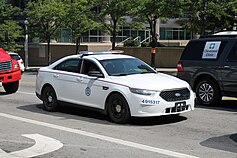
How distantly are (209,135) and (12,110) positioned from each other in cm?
588

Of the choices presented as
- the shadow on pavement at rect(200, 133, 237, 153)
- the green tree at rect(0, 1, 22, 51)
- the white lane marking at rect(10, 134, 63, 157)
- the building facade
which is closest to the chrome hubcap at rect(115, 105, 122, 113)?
the white lane marking at rect(10, 134, 63, 157)

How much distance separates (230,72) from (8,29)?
2841 cm

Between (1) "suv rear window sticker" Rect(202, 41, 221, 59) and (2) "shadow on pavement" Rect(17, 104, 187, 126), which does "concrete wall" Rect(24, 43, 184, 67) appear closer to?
(1) "suv rear window sticker" Rect(202, 41, 221, 59)

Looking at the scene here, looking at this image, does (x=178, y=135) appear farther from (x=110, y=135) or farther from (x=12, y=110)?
(x=12, y=110)

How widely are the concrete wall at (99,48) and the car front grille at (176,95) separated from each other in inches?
970

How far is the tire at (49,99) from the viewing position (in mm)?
11737

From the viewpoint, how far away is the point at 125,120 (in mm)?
9789

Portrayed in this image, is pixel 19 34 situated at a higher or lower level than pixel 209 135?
higher

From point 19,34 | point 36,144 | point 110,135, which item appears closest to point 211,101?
point 110,135

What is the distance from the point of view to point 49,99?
11.9 m

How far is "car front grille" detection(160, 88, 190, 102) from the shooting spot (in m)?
9.56

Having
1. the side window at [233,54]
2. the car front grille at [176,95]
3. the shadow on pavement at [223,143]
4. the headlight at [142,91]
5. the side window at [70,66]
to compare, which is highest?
the side window at [233,54]

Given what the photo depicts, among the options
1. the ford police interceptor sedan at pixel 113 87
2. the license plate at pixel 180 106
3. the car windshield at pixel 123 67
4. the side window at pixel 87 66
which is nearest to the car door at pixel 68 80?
the ford police interceptor sedan at pixel 113 87

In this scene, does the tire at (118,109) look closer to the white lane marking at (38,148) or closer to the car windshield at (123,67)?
the car windshield at (123,67)
